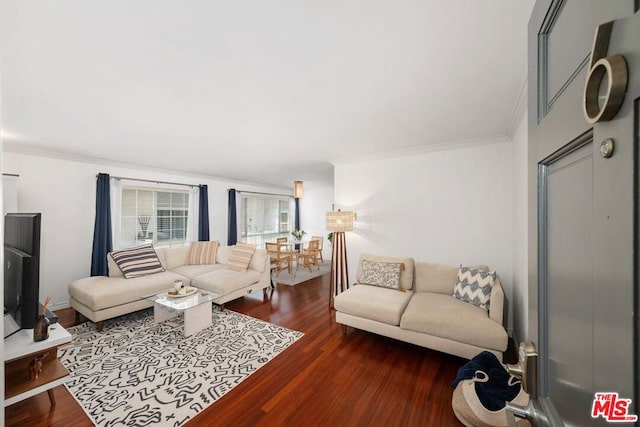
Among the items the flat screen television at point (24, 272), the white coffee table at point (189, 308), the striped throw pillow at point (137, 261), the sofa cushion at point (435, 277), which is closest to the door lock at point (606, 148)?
the flat screen television at point (24, 272)

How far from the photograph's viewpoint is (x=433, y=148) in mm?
3438

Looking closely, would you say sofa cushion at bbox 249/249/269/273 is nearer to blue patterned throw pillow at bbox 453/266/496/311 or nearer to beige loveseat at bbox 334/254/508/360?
beige loveseat at bbox 334/254/508/360

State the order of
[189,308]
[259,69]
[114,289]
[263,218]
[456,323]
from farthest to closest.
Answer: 1. [263,218]
2. [114,289]
3. [189,308]
4. [456,323]
5. [259,69]

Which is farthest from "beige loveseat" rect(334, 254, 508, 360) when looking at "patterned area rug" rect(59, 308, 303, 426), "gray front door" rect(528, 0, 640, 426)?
"gray front door" rect(528, 0, 640, 426)

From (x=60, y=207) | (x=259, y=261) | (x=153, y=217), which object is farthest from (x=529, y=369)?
(x=153, y=217)

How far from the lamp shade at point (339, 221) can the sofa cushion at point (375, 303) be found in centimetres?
101

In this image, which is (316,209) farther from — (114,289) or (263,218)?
(114,289)

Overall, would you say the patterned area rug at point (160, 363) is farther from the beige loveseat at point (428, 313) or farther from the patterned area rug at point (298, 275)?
A: the patterned area rug at point (298, 275)

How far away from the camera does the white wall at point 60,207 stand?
3410mm

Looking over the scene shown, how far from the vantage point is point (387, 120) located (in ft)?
8.34

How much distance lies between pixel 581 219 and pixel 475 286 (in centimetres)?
263

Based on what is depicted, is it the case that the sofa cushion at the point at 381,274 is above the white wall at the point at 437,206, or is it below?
below

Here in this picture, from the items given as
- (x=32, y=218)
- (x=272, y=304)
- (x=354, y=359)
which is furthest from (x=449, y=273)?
(x=32, y=218)

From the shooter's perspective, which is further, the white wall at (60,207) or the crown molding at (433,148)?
the white wall at (60,207)
